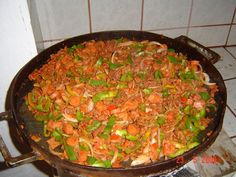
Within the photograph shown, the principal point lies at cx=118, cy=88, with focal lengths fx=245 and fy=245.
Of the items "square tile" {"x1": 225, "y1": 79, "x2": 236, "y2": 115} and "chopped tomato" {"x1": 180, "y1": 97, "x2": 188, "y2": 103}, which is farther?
"square tile" {"x1": 225, "y1": 79, "x2": 236, "y2": 115}

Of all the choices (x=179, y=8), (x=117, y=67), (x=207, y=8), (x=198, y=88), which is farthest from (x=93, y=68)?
(x=207, y=8)

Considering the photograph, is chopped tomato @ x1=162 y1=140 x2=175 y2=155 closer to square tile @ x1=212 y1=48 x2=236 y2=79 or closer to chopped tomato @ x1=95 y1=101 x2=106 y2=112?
chopped tomato @ x1=95 y1=101 x2=106 y2=112

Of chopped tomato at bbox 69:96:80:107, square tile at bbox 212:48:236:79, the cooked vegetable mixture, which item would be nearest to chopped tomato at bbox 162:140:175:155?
the cooked vegetable mixture

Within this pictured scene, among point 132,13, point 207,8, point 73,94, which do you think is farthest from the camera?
point 207,8

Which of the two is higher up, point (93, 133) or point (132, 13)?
point (132, 13)

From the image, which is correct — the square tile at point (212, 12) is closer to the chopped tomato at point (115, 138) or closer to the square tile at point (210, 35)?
the square tile at point (210, 35)

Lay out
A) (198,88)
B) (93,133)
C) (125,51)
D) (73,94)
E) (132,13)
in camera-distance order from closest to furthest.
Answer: (93,133), (73,94), (198,88), (125,51), (132,13)

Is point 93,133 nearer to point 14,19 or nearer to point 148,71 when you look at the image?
point 148,71

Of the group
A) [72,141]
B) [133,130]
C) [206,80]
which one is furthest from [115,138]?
[206,80]
